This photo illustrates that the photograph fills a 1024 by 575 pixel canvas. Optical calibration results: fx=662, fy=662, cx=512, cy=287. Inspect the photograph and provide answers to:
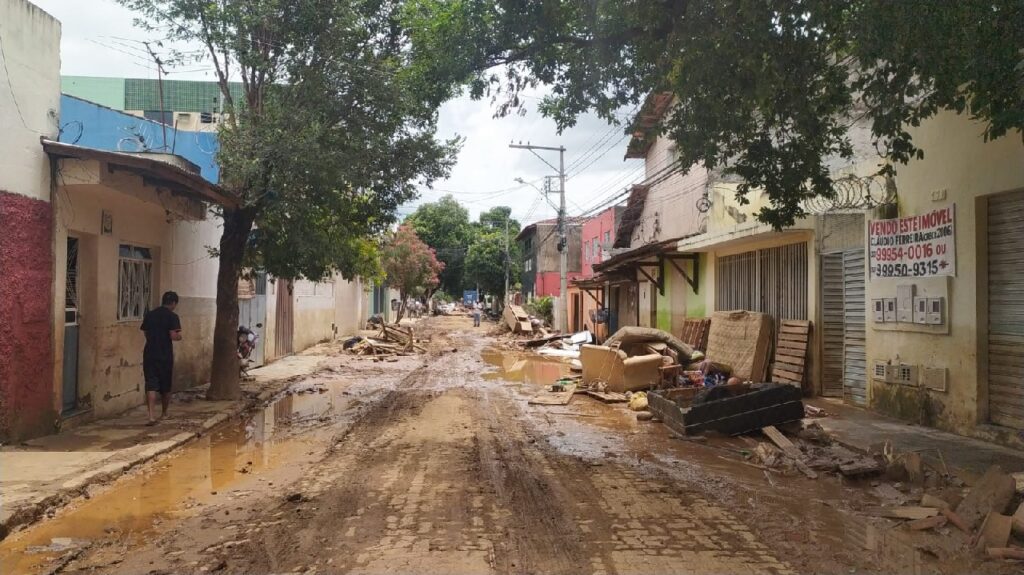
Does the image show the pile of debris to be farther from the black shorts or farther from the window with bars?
the black shorts

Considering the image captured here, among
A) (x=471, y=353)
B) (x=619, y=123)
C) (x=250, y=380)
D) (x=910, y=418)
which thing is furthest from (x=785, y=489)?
(x=471, y=353)

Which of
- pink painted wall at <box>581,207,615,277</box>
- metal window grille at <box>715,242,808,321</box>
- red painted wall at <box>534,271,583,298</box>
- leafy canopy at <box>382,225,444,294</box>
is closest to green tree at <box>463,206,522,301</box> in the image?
red painted wall at <box>534,271,583,298</box>

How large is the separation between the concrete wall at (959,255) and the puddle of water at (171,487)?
322 inches

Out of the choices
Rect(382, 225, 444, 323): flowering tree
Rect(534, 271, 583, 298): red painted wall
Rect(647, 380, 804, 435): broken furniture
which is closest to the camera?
Rect(647, 380, 804, 435): broken furniture

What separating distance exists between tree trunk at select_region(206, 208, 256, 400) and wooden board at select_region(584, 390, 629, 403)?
21.5ft

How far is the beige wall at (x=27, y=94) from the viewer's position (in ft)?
24.1

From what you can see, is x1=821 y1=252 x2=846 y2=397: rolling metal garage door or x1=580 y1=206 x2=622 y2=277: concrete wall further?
x1=580 y1=206 x2=622 y2=277: concrete wall

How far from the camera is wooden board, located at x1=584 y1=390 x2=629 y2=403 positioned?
474 inches

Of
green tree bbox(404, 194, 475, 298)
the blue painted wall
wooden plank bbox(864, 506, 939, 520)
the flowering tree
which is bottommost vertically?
wooden plank bbox(864, 506, 939, 520)

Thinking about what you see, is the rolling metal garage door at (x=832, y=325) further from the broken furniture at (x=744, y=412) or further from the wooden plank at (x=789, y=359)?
the broken furniture at (x=744, y=412)

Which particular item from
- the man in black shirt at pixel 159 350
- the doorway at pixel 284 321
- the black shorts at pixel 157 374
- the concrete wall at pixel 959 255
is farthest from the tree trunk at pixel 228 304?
the concrete wall at pixel 959 255

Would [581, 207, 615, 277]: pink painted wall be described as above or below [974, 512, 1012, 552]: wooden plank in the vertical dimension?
above

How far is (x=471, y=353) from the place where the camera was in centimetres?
2445

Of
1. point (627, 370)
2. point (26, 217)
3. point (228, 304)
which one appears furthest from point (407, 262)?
point (26, 217)
